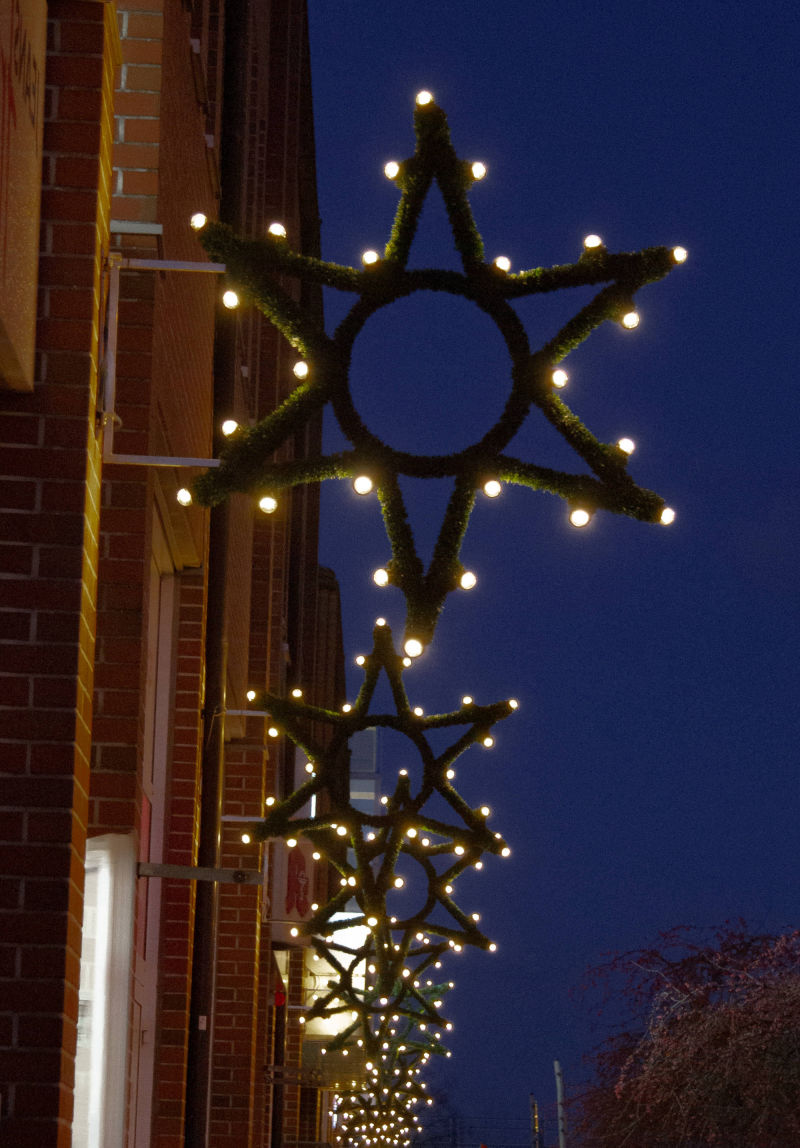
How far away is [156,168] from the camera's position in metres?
7.90

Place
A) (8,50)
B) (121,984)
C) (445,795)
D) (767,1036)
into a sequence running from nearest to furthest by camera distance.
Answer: (8,50), (121,984), (445,795), (767,1036)

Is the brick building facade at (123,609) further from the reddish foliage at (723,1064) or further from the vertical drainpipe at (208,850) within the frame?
the reddish foliage at (723,1064)

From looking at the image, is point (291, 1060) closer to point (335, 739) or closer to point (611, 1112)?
point (611, 1112)

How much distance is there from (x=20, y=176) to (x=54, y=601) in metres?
1.26

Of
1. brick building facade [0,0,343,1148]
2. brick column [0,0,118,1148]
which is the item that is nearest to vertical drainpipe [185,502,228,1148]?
brick building facade [0,0,343,1148]

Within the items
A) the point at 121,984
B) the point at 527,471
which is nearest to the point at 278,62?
the point at 121,984

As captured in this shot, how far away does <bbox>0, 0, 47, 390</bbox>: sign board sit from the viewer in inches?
185

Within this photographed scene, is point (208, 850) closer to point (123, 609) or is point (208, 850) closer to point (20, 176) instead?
point (123, 609)

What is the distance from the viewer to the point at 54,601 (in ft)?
16.8

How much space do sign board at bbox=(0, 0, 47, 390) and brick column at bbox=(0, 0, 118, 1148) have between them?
0.11 metres

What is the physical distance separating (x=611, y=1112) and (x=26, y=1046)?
774 inches

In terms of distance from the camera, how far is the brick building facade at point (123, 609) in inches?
194

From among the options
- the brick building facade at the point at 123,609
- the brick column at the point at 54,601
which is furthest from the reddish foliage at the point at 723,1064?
the brick column at the point at 54,601

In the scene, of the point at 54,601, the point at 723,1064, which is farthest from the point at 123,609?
the point at 723,1064
